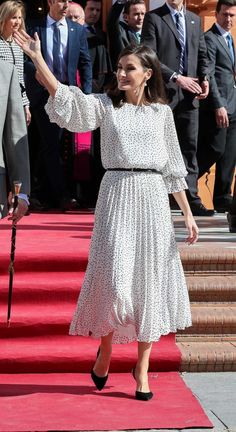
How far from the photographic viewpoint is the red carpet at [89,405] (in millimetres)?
5539

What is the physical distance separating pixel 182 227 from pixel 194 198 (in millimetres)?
1075

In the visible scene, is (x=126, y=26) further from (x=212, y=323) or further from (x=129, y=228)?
(x=129, y=228)

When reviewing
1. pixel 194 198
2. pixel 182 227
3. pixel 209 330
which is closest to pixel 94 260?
pixel 209 330

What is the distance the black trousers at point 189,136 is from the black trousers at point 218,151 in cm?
64

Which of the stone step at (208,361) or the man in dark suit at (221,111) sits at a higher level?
the man in dark suit at (221,111)

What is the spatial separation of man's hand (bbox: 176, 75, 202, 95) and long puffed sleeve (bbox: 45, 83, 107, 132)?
3773 mm

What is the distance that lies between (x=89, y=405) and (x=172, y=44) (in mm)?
4877

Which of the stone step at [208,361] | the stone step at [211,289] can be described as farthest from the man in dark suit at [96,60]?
the stone step at [208,361]

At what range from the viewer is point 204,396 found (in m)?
6.11

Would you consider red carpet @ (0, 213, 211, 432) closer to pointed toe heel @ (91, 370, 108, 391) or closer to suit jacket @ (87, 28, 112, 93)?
pointed toe heel @ (91, 370, 108, 391)

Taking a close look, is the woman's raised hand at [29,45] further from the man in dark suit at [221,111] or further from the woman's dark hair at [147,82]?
the man in dark suit at [221,111]

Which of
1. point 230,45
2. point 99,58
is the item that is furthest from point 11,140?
point 230,45

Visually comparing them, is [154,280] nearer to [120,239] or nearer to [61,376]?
[120,239]

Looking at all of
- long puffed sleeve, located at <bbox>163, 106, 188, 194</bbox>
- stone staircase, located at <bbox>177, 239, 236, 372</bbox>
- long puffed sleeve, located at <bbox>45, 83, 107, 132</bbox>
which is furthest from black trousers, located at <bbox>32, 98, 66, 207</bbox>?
long puffed sleeve, located at <bbox>45, 83, 107, 132</bbox>
